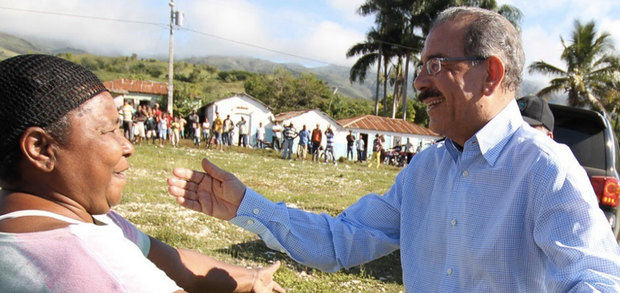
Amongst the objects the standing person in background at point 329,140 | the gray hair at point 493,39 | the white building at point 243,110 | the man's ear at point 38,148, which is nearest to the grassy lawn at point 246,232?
the gray hair at point 493,39

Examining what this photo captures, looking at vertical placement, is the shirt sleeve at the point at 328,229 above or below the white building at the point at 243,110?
below

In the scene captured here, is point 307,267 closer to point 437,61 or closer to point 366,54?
point 437,61

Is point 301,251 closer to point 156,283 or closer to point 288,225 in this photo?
point 288,225

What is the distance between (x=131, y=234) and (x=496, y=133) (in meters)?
1.70

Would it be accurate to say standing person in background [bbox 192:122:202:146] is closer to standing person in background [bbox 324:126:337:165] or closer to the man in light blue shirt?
standing person in background [bbox 324:126:337:165]

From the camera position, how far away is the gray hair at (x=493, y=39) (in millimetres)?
2232

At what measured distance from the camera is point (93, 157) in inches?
61.3

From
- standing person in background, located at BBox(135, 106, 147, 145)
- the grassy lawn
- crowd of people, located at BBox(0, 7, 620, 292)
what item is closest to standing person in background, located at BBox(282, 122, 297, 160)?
standing person in background, located at BBox(135, 106, 147, 145)

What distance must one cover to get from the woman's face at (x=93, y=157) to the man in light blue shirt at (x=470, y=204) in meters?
0.61

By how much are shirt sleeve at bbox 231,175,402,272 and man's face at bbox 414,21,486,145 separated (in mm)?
488

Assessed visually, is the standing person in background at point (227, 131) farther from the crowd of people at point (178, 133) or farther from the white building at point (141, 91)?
the white building at point (141, 91)

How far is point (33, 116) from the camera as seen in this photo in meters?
1.44

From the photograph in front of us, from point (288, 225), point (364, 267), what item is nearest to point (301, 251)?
point (288, 225)

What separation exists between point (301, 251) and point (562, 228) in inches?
50.4
